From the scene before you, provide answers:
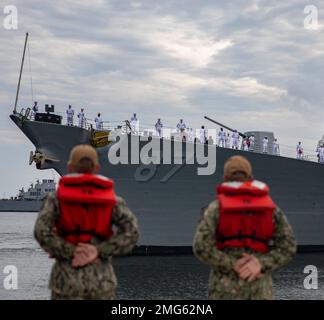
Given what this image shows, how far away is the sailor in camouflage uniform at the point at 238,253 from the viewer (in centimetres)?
335

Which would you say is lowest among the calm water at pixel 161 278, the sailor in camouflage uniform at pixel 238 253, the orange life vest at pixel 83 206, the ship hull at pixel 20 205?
the ship hull at pixel 20 205

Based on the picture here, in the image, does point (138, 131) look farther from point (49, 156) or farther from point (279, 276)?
point (279, 276)

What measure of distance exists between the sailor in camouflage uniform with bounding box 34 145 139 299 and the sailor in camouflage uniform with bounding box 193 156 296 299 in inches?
19.2

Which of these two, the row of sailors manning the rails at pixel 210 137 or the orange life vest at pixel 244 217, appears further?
the row of sailors manning the rails at pixel 210 137

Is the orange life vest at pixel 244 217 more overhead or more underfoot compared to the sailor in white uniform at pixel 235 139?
more underfoot

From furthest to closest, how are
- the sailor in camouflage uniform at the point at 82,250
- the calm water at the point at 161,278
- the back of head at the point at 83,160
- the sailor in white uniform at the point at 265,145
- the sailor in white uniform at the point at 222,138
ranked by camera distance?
the sailor in white uniform at the point at 265,145, the sailor in white uniform at the point at 222,138, the calm water at the point at 161,278, the back of head at the point at 83,160, the sailor in camouflage uniform at the point at 82,250

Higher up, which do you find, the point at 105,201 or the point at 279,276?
the point at 105,201

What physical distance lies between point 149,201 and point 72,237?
801 inches

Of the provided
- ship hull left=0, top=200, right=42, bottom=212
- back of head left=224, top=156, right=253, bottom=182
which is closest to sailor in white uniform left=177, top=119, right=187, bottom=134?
back of head left=224, top=156, right=253, bottom=182

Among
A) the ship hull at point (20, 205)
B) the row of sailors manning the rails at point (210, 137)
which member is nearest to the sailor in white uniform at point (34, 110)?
the row of sailors manning the rails at point (210, 137)

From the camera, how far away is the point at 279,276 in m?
18.5

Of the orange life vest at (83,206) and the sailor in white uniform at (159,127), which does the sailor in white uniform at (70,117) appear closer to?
the sailor in white uniform at (159,127)

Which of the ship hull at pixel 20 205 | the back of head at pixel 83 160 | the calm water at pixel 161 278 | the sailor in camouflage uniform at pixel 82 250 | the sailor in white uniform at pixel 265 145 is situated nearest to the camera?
the sailor in camouflage uniform at pixel 82 250
